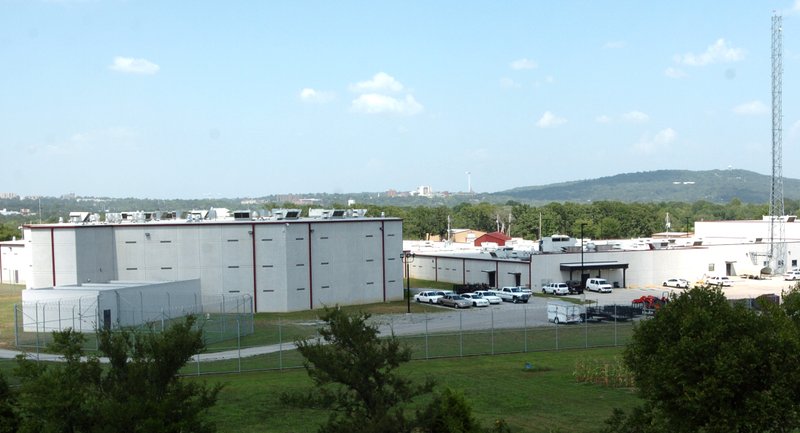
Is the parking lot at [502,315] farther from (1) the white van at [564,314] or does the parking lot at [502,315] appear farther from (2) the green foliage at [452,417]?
(2) the green foliage at [452,417]

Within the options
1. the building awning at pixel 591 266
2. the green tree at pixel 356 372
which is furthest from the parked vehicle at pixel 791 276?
the green tree at pixel 356 372

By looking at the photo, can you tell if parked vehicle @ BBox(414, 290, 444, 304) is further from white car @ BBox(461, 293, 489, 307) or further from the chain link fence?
the chain link fence

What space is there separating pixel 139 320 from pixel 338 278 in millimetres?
18882

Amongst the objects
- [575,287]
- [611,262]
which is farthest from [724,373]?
[611,262]

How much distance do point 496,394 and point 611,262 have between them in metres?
50.3

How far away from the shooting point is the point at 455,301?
6369 cm

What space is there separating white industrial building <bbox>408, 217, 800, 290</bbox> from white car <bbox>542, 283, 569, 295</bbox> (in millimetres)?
1725

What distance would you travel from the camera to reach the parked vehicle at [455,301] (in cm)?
6328

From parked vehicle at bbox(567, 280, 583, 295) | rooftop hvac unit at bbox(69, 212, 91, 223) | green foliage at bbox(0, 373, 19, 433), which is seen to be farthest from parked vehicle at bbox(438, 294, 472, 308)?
green foliage at bbox(0, 373, 19, 433)

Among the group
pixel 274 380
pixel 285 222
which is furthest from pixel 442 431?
pixel 285 222

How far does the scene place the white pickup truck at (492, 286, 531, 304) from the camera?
66.1 meters

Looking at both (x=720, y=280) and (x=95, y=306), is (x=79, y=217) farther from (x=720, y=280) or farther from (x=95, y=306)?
(x=720, y=280)

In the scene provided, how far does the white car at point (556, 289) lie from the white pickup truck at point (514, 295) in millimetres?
5573

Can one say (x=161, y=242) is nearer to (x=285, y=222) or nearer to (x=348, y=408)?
(x=285, y=222)
